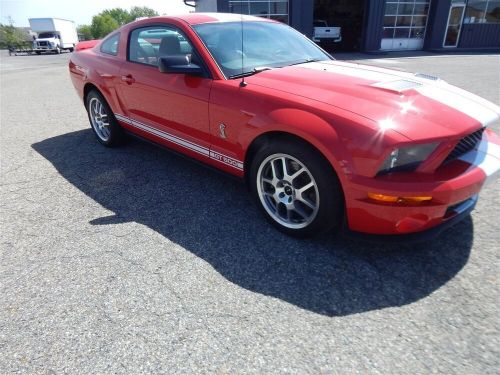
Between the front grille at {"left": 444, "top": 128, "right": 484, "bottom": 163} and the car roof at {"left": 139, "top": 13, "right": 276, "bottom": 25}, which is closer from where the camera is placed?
the front grille at {"left": 444, "top": 128, "right": 484, "bottom": 163}

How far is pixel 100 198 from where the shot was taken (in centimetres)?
337

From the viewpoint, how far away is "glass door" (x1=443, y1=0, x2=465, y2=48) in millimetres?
19875

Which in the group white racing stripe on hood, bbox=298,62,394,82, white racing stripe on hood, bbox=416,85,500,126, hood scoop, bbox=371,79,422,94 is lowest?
white racing stripe on hood, bbox=416,85,500,126

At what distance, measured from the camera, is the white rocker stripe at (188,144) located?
293 cm

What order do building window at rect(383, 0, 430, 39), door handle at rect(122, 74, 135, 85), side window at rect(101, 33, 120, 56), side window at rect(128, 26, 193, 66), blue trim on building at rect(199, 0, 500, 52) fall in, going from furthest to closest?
building window at rect(383, 0, 430, 39), blue trim on building at rect(199, 0, 500, 52), side window at rect(101, 33, 120, 56), door handle at rect(122, 74, 135, 85), side window at rect(128, 26, 193, 66)

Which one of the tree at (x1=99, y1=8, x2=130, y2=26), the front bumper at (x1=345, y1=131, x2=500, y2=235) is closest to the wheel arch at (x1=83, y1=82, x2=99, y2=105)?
the front bumper at (x1=345, y1=131, x2=500, y2=235)

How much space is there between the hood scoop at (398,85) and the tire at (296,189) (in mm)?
713

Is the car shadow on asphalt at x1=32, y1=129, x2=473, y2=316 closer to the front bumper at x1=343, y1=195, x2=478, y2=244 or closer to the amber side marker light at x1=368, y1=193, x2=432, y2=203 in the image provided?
the front bumper at x1=343, y1=195, x2=478, y2=244

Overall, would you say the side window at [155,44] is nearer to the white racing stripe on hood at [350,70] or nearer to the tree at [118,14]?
the white racing stripe on hood at [350,70]

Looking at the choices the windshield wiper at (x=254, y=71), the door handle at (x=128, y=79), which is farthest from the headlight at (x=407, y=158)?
the door handle at (x=128, y=79)

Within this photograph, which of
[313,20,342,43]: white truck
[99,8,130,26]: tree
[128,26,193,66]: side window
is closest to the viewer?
[128,26,193,66]: side window

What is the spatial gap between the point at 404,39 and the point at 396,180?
865 inches

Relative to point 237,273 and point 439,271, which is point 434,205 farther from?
point 237,273

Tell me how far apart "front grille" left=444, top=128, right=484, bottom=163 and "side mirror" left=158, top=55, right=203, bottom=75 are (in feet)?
6.38
